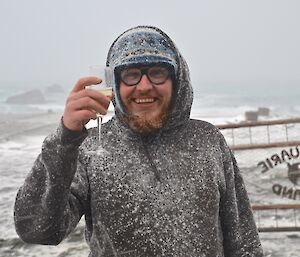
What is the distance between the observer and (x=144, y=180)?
1.77 metres

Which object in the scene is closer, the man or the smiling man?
the man

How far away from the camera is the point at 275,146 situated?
541 cm

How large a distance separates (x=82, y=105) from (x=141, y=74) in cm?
46

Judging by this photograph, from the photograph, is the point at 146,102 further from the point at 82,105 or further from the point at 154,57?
the point at 82,105

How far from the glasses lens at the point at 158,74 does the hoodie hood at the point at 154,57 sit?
0.03 meters

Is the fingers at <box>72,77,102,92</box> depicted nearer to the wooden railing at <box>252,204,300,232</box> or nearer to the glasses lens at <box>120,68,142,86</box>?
the glasses lens at <box>120,68,142,86</box>

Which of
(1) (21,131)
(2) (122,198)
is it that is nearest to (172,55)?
(2) (122,198)

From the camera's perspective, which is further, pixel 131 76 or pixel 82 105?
A: pixel 131 76

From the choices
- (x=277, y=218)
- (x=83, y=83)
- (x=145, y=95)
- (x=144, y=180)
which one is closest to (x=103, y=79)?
(x=83, y=83)

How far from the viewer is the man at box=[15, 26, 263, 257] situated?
5.37 feet

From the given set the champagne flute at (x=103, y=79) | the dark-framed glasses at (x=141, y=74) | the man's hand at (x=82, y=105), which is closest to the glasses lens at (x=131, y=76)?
the dark-framed glasses at (x=141, y=74)

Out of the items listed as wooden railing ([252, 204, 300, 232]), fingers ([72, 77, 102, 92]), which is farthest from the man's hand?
wooden railing ([252, 204, 300, 232])

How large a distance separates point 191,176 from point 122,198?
13.1 inches

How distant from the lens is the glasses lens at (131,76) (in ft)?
5.93
